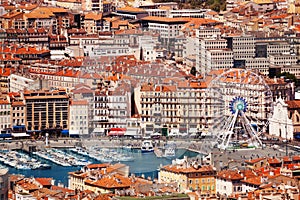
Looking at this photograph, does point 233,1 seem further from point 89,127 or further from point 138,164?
point 138,164

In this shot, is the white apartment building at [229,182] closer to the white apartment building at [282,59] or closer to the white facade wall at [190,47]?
the white apartment building at [282,59]

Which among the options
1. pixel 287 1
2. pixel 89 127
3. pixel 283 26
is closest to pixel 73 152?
pixel 89 127

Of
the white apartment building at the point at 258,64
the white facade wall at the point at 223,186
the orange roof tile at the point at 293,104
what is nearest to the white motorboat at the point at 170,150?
the orange roof tile at the point at 293,104

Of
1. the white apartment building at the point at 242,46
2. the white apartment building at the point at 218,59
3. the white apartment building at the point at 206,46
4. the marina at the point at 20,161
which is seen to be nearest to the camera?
the marina at the point at 20,161

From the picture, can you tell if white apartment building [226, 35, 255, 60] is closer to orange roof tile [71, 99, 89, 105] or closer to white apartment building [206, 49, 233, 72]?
white apartment building [206, 49, 233, 72]

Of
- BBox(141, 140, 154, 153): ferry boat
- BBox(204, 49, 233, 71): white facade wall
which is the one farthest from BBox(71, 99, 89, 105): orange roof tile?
BBox(204, 49, 233, 71): white facade wall
